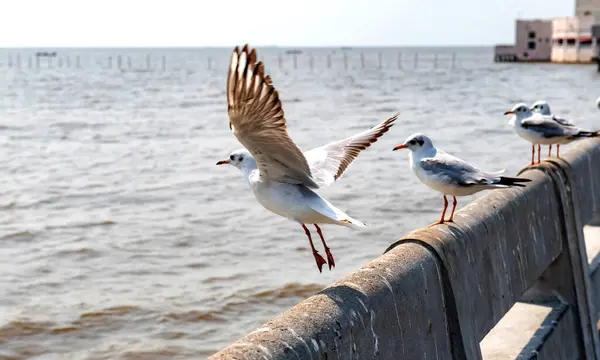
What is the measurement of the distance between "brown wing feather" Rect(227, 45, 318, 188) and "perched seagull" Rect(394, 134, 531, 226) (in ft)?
3.49

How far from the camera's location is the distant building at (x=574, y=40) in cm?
9431

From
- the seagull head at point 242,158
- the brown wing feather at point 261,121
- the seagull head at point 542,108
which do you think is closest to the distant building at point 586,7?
the seagull head at point 542,108

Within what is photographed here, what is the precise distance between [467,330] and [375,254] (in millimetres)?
7140

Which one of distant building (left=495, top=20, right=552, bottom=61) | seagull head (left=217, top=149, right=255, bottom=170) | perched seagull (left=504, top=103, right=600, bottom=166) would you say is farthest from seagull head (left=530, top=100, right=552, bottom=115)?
distant building (left=495, top=20, right=552, bottom=61)

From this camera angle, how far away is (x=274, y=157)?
3844mm

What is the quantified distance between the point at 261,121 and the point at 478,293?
4.31 ft

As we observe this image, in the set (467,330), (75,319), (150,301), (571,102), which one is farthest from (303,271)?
(571,102)

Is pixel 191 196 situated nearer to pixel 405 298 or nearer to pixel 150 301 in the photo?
pixel 150 301

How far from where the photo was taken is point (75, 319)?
852cm

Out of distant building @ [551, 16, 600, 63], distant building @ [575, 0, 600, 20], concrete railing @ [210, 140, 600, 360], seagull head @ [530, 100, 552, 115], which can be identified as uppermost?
distant building @ [575, 0, 600, 20]

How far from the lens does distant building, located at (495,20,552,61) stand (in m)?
110

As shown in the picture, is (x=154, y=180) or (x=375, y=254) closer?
(x=375, y=254)

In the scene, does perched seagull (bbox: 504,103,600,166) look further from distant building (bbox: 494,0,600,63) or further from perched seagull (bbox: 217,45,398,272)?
distant building (bbox: 494,0,600,63)

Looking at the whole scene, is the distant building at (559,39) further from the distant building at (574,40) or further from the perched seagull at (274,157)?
the perched seagull at (274,157)
